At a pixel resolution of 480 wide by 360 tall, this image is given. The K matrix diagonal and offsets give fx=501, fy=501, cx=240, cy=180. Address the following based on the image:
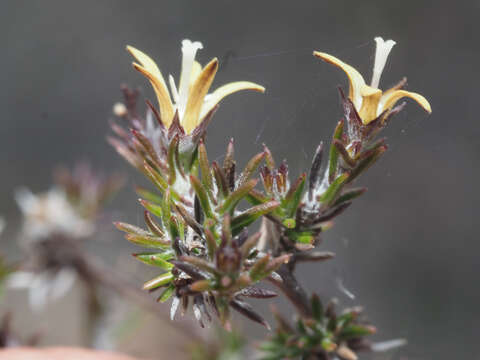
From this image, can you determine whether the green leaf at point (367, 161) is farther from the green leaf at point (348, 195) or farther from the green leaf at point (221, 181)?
the green leaf at point (221, 181)

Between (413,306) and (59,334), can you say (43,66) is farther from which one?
(413,306)

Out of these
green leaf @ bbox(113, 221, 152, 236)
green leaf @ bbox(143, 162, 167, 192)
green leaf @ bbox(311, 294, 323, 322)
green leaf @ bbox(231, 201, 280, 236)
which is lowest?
green leaf @ bbox(311, 294, 323, 322)

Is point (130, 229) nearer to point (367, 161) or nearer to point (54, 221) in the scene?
point (367, 161)

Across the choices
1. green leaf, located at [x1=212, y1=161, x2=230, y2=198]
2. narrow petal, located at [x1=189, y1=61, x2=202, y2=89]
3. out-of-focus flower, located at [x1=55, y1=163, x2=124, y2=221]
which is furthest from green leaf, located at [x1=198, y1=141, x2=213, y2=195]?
out-of-focus flower, located at [x1=55, y1=163, x2=124, y2=221]

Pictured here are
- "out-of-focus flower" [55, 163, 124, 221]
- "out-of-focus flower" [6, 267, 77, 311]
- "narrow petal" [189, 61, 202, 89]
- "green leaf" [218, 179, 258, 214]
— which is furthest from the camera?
"out-of-focus flower" [55, 163, 124, 221]

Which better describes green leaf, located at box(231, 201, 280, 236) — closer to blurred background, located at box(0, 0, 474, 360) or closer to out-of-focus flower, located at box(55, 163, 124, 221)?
blurred background, located at box(0, 0, 474, 360)

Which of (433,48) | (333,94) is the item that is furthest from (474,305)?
(333,94)
